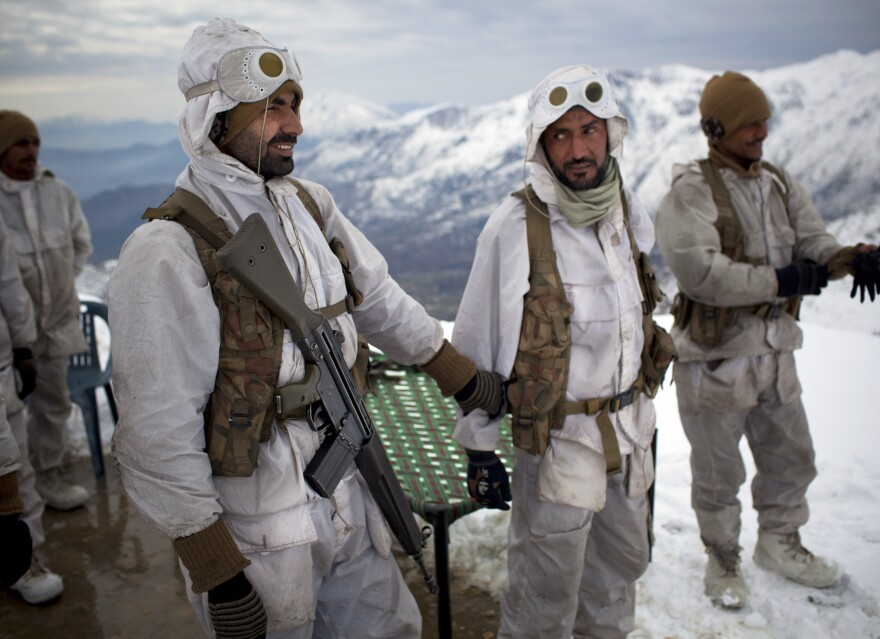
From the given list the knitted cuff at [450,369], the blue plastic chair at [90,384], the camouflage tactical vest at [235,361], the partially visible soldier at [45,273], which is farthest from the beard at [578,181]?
the blue plastic chair at [90,384]

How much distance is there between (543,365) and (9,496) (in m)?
1.38

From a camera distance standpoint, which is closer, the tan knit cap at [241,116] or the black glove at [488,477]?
the tan knit cap at [241,116]

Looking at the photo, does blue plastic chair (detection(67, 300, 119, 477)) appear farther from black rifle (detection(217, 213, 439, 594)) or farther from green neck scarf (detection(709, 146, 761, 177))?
green neck scarf (detection(709, 146, 761, 177))

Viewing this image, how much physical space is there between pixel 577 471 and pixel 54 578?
232 centimetres

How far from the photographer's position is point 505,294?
216 cm

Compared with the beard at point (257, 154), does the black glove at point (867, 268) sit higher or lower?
lower

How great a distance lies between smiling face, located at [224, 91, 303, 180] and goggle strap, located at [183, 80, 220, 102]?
108 millimetres

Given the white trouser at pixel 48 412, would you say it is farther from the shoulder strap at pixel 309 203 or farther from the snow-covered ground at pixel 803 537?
the shoulder strap at pixel 309 203

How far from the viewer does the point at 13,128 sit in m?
3.60

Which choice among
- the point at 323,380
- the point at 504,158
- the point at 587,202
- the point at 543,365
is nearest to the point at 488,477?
the point at 543,365

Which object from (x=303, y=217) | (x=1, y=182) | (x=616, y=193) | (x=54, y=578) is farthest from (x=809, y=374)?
(x=1, y=182)

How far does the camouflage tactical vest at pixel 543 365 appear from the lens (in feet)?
6.88

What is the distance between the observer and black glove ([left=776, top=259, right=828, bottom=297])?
267 cm

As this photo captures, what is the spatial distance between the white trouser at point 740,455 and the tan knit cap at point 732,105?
872mm
